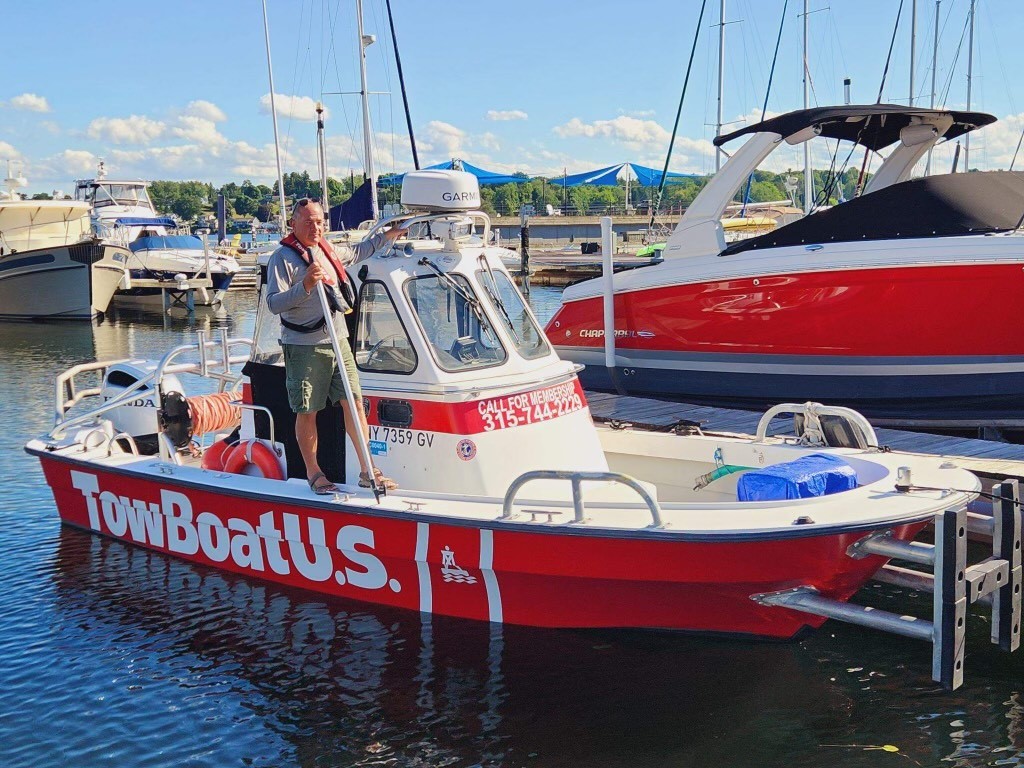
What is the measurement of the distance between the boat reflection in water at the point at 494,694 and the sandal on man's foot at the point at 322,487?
34.7 inches

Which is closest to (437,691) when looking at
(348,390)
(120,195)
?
(348,390)

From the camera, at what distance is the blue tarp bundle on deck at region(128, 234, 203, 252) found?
35.9 m

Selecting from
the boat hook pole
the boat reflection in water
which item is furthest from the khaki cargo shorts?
the boat reflection in water

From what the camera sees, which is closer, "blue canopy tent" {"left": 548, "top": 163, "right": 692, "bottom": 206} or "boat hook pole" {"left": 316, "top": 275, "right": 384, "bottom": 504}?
"boat hook pole" {"left": 316, "top": 275, "right": 384, "bottom": 504}

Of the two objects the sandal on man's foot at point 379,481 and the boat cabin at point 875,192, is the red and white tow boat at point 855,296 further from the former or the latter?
the sandal on man's foot at point 379,481

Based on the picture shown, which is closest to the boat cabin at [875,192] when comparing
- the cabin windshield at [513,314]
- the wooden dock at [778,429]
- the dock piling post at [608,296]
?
the dock piling post at [608,296]

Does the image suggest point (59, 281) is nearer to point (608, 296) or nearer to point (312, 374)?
point (608, 296)

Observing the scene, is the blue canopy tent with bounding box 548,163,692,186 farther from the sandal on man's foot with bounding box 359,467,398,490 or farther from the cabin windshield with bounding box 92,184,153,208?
the sandal on man's foot with bounding box 359,467,398,490

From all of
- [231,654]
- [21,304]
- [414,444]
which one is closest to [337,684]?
[231,654]

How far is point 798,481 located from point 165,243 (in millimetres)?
34148

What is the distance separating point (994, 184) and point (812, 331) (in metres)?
2.30

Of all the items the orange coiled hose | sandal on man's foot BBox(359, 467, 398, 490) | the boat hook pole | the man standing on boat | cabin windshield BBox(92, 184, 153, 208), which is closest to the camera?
→ the boat hook pole

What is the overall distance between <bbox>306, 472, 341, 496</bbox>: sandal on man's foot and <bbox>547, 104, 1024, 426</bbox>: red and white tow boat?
5431 millimetres

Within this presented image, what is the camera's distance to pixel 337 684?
19.7 feet
